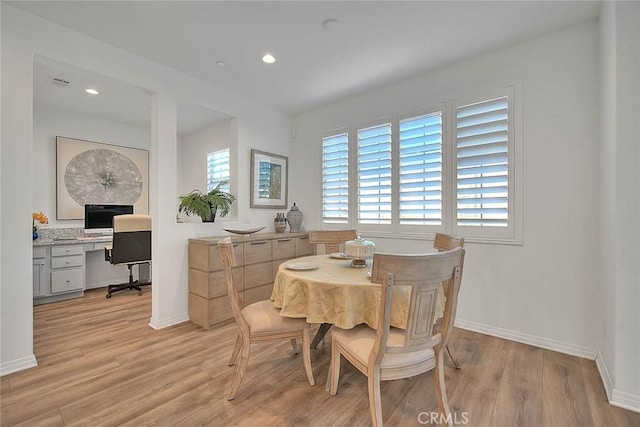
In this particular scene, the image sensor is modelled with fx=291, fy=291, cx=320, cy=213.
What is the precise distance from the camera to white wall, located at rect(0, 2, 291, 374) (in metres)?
2.19

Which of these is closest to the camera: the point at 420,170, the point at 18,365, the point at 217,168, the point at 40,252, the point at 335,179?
the point at 18,365

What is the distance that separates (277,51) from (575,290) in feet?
11.3

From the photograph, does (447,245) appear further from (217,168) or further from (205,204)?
(217,168)

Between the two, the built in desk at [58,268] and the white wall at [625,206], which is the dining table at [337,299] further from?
the built in desk at [58,268]

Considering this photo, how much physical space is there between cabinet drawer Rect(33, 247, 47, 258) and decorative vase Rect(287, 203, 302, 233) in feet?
10.7

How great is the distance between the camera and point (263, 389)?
1.98 m

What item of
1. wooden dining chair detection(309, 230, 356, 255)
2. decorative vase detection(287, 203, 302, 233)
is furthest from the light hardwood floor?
decorative vase detection(287, 203, 302, 233)

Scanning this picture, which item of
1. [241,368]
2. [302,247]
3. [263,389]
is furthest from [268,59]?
[263,389]

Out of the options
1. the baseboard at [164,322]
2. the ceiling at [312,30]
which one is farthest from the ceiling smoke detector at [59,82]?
the baseboard at [164,322]

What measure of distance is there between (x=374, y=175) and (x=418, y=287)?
2458 mm

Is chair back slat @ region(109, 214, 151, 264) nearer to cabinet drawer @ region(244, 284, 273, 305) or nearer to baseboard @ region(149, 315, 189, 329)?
baseboard @ region(149, 315, 189, 329)

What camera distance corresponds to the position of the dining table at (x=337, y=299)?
1683 millimetres

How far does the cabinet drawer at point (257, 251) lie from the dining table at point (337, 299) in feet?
4.94

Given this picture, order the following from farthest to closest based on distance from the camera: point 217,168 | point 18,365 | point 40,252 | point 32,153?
point 217,168 → point 40,252 → point 32,153 → point 18,365
